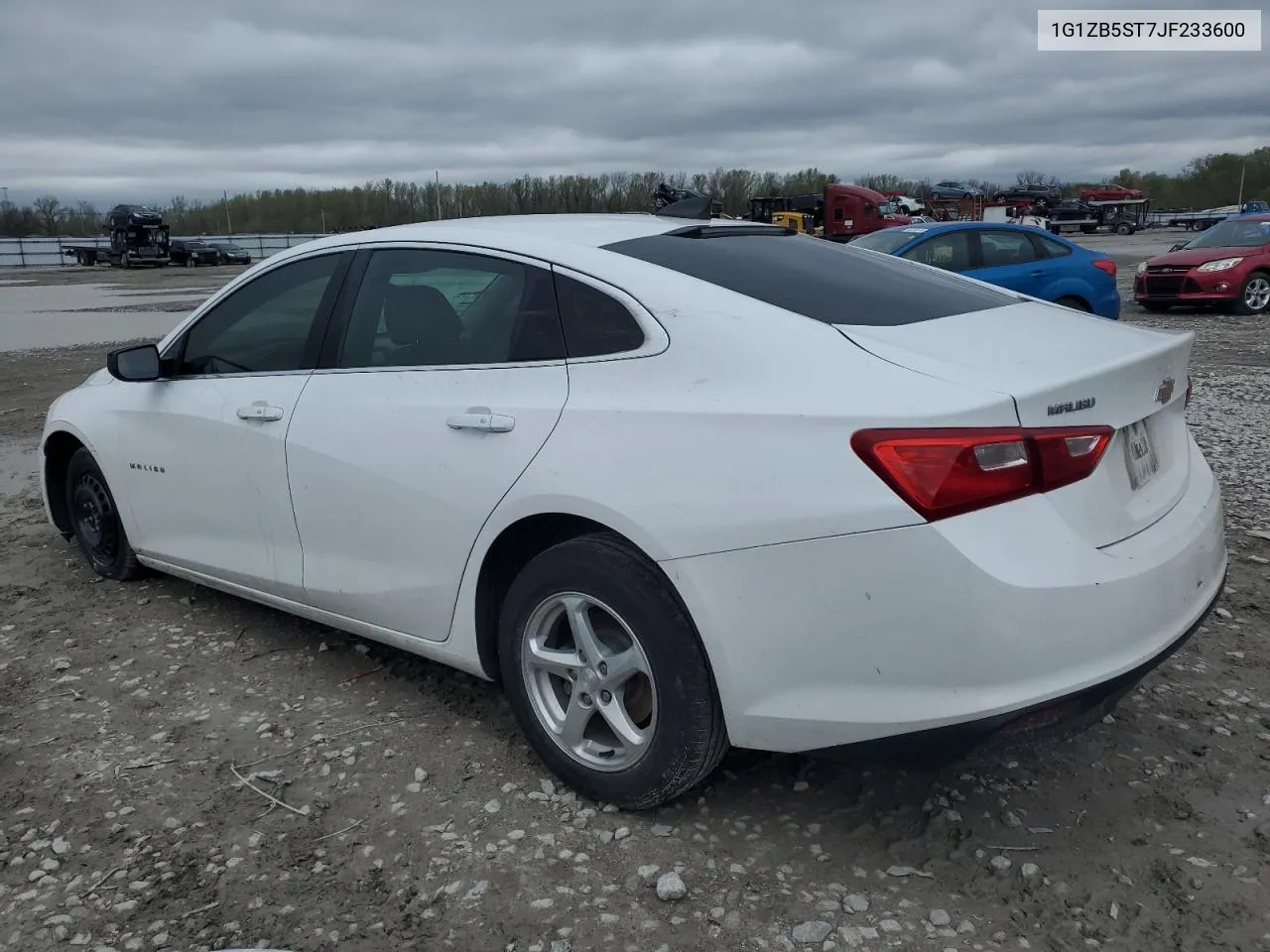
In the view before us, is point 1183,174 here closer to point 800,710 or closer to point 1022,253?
point 1022,253

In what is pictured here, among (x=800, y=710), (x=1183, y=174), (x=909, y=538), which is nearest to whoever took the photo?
(x=909, y=538)

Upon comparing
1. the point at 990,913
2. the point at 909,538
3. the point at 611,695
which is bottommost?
the point at 990,913

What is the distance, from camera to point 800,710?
95.9 inches

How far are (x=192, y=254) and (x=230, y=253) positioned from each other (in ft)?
7.38

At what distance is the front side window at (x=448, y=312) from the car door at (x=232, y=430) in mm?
209

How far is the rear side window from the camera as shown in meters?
2.80

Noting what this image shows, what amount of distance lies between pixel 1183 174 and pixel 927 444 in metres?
104

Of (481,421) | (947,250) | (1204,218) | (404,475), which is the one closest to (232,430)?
A: (404,475)

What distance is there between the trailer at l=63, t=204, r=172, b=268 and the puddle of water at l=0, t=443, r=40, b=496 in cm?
4237

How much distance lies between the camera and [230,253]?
48.9 m

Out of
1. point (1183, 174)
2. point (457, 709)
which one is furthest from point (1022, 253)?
point (1183, 174)

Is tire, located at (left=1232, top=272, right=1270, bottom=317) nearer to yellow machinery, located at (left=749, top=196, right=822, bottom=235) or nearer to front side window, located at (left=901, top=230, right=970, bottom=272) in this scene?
front side window, located at (left=901, top=230, right=970, bottom=272)

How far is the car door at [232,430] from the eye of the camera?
12.0 feet

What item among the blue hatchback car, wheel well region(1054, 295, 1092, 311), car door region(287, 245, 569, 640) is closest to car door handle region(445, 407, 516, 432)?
car door region(287, 245, 569, 640)
